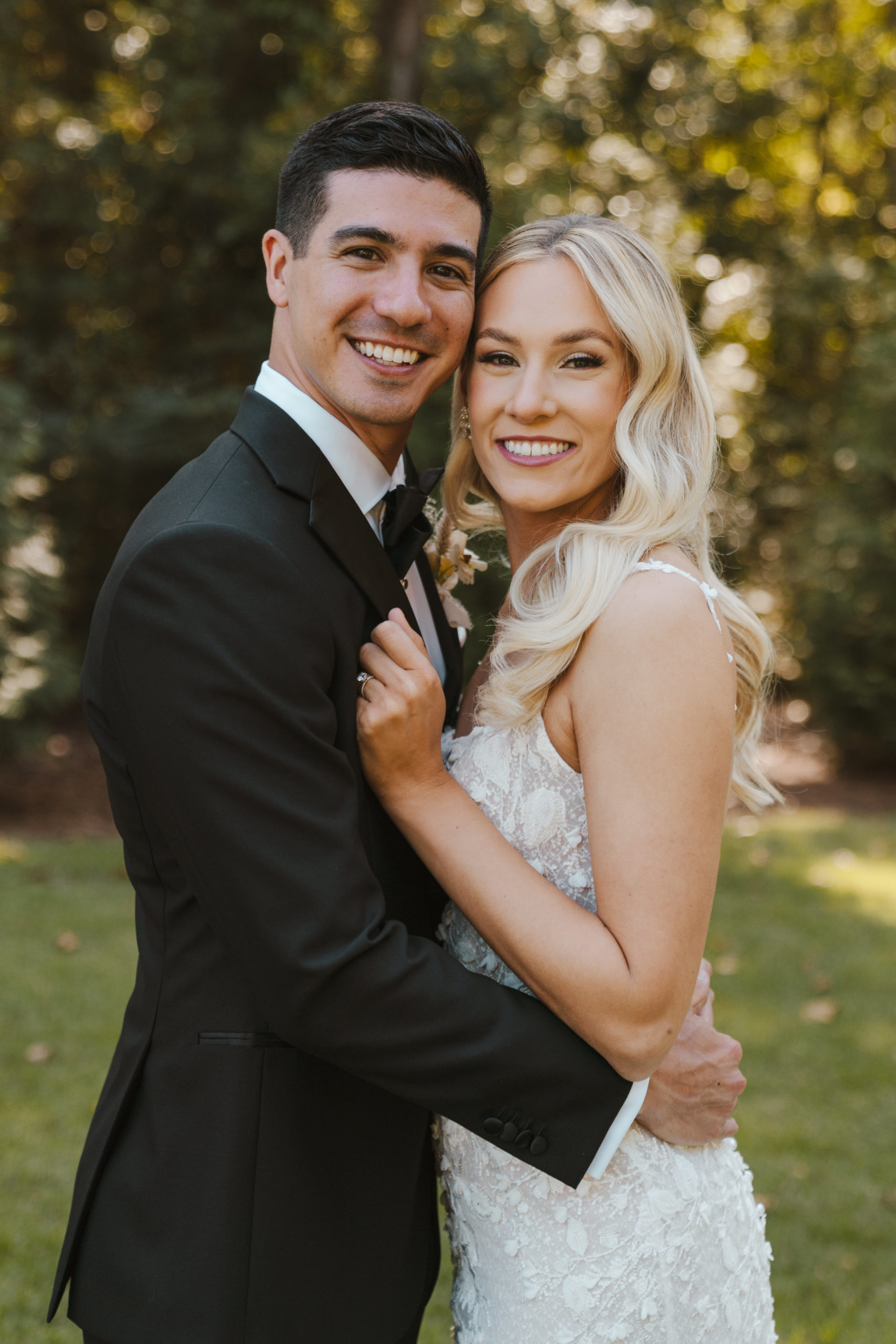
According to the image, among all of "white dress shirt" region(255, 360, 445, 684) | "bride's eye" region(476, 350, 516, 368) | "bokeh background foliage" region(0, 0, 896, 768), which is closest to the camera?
"white dress shirt" region(255, 360, 445, 684)

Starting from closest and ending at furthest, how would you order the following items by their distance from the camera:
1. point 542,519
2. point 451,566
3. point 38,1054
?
point 542,519 → point 451,566 → point 38,1054

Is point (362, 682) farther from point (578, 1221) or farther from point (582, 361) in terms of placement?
point (578, 1221)

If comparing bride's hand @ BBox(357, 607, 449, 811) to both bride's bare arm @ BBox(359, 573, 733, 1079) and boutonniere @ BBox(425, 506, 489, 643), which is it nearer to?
bride's bare arm @ BBox(359, 573, 733, 1079)

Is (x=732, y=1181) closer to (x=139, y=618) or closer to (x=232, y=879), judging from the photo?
(x=232, y=879)

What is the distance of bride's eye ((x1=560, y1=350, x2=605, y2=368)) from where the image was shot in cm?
224

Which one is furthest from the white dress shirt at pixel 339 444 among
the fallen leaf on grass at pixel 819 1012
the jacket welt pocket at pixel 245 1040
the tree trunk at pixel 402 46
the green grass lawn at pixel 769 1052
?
the tree trunk at pixel 402 46

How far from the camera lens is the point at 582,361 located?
7.38 feet

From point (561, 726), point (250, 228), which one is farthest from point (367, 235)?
point (250, 228)

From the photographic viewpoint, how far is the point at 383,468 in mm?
2186

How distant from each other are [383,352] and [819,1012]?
15.8 ft

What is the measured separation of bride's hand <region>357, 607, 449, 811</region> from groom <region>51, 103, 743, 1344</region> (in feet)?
0.11

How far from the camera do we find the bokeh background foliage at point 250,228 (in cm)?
1068

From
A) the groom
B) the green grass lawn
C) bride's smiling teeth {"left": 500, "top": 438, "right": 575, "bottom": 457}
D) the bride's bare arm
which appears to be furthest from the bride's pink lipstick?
the green grass lawn

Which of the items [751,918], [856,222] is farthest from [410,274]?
[856,222]
